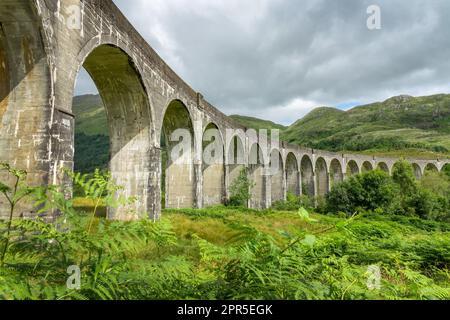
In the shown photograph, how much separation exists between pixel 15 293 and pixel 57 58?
7.52 meters

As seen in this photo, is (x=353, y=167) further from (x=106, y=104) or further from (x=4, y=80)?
(x=4, y=80)

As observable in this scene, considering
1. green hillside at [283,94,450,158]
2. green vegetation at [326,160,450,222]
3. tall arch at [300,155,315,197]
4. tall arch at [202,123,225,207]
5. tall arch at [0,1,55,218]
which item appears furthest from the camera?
green hillside at [283,94,450,158]

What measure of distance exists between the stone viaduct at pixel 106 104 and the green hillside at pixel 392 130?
68.8 m

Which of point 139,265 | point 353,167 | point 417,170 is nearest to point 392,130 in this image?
point 417,170

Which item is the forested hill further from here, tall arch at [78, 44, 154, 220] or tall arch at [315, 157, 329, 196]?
tall arch at [78, 44, 154, 220]

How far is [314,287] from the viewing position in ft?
6.06

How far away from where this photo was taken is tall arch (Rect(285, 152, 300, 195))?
40.5 m

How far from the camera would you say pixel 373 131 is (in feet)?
389

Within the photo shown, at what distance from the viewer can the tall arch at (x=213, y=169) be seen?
25.1 metres

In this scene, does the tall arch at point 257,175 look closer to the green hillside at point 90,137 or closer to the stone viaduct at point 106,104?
the stone viaduct at point 106,104

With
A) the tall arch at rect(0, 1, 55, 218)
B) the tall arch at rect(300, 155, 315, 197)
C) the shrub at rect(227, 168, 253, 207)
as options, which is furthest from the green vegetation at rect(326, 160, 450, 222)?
the tall arch at rect(0, 1, 55, 218)

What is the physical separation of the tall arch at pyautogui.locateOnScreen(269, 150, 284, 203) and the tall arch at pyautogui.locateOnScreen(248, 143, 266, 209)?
2181 mm

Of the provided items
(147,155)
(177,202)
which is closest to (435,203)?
(177,202)

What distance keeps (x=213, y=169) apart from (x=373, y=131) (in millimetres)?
111674
